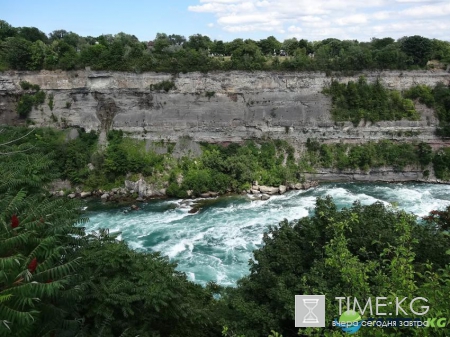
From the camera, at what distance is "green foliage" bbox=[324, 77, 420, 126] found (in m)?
32.3

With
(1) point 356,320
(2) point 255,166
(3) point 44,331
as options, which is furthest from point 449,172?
(3) point 44,331

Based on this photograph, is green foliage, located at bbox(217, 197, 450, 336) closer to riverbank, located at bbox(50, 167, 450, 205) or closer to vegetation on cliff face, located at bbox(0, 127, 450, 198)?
riverbank, located at bbox(50, 167, 450, 205)

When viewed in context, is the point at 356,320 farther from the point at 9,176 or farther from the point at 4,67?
the point at 4,67

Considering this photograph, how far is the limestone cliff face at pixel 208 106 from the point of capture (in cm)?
3200

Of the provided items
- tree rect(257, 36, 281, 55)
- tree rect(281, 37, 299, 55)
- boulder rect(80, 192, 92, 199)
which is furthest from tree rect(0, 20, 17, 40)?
tree rect(281, 37, 299, 55)

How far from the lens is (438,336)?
4168mm

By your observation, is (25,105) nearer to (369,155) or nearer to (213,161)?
(213,161)

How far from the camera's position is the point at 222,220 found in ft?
79.5

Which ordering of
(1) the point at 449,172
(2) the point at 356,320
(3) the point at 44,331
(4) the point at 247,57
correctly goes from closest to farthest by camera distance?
(2) the point at 356,320
(3) the point at 44,331
(1) the point at 449,172
(4) the point at 247,57

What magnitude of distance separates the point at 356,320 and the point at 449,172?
30773 mm

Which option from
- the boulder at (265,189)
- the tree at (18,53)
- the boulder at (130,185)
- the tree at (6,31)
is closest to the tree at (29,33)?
the tree at (6,31)

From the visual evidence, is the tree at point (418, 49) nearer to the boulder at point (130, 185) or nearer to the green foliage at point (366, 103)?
the green foliage at point (366, 103)

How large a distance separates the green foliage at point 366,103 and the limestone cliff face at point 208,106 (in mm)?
639

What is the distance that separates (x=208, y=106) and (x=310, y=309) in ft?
89.5
